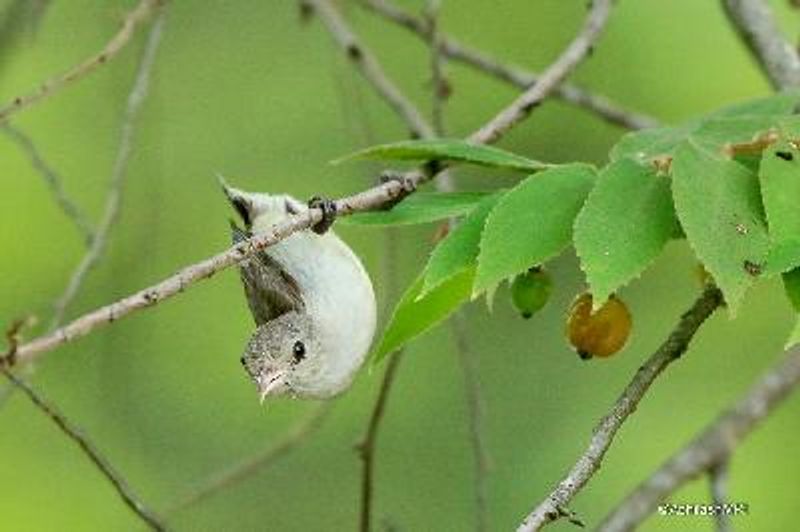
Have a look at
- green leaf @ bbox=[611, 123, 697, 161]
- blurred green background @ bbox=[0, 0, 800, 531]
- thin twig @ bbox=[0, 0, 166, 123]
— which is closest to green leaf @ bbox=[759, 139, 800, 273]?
green leaf @ bbox=[611, 123, 697, 161]

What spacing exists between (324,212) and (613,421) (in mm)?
428

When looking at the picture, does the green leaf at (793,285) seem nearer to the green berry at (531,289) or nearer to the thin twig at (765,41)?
the green berry at (531,289)

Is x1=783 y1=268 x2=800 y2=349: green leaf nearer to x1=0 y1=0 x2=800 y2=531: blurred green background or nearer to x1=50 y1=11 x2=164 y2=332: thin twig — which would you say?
x1=50 y1=11 x2=164 y2=332: thin twig

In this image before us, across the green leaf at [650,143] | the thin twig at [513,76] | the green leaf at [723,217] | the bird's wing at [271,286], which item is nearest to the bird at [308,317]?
the bird's wing at [271,286]

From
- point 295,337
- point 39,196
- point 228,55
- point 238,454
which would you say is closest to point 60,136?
point 39,196

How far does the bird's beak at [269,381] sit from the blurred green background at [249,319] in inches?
105

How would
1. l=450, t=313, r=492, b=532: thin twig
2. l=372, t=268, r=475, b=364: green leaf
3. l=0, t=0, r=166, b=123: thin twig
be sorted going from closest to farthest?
l=372, t=268, r=475, b=364: green leaf, l=0, t=0, r=166, b=123: thin twig, l=450, t=313, r=492, b=532: thin twig

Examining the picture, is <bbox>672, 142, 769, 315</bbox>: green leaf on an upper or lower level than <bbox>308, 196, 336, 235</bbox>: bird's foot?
lower

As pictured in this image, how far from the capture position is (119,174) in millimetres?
3254

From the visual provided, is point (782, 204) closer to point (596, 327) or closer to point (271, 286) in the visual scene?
point (596, 327)

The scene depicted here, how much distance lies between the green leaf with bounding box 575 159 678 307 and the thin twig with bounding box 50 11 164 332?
1.17 meters

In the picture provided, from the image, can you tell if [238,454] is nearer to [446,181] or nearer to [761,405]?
[446,181]

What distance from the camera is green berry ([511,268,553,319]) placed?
2391 mm

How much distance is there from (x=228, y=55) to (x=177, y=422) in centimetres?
119
